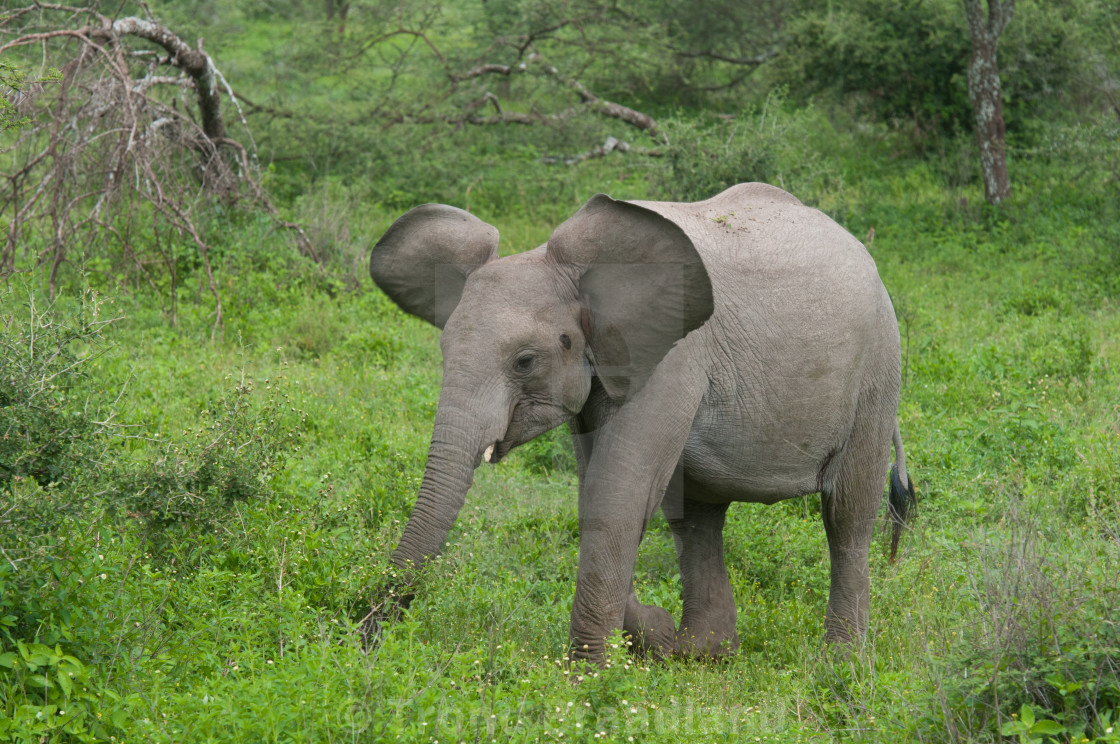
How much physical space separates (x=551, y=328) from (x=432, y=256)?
0.79 meters

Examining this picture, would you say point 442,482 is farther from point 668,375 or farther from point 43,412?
point 43,412

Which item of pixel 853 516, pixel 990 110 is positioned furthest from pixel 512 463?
pixel 990 110

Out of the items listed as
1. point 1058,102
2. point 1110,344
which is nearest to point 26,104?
point 1110,344

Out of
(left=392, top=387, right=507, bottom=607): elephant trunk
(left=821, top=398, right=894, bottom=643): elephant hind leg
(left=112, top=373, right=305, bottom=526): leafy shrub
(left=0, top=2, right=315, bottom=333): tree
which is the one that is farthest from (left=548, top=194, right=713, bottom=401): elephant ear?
(left=0, top=2, right=315, bottom=333): tree

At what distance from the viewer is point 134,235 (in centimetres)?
1070

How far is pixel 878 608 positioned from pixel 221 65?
18.3m

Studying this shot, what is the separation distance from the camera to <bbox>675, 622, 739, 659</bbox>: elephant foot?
18.5 feet

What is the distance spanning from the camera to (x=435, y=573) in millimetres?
4383

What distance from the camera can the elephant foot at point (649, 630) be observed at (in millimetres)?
5391

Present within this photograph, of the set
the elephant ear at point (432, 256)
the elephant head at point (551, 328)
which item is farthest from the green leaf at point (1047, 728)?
the elephant ear at point (432, 256)

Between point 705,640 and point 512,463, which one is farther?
point 512,463

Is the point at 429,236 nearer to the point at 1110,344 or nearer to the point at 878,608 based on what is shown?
the point at 878,608

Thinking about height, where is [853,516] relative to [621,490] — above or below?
below

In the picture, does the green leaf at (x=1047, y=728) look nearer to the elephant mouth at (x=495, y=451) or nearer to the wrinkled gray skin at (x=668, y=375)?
the wrinkled gray skin at (x=668, y=375)
